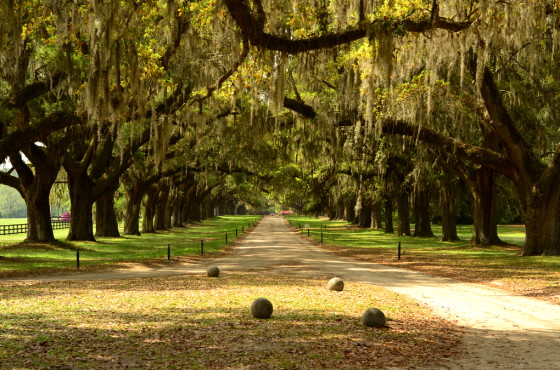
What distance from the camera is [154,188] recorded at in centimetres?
4881

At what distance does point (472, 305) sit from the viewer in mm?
12250

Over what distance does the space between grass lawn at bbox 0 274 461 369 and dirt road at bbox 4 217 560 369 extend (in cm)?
53

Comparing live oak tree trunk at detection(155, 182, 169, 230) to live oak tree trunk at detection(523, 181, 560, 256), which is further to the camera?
live oak tree trunk at detection(155, 182, 169, 230)

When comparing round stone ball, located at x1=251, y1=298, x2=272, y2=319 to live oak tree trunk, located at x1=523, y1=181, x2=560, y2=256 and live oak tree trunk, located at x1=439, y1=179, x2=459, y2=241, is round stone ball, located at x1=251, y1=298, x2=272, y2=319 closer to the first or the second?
live oak tree trunk, located at x1=523, y1=181, x2=560, y2=256

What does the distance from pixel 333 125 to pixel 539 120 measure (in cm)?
1196

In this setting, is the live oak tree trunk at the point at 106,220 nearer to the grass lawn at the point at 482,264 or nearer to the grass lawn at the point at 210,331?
the grass lawn at the point at 482,264

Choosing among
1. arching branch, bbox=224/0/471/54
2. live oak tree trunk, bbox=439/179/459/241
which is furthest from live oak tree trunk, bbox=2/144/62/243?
live oak tree trunk, bbox=439/179/459/241

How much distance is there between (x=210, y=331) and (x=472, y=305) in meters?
6.47

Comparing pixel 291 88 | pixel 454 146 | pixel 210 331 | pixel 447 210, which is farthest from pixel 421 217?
pixel 210 331

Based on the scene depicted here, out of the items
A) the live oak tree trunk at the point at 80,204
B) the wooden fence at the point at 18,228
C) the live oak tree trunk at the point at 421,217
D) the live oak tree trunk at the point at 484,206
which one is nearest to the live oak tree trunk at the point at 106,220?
the live oak tree trunk at the point at 80,204

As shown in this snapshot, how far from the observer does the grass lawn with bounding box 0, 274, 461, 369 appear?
7.18 meters

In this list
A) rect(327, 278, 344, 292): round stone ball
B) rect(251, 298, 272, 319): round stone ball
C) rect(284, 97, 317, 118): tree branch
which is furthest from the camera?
rect(284, 97, 317, 118): tree branch

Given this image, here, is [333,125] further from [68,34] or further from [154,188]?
[154,188]

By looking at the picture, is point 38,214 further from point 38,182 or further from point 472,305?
point 472,305
